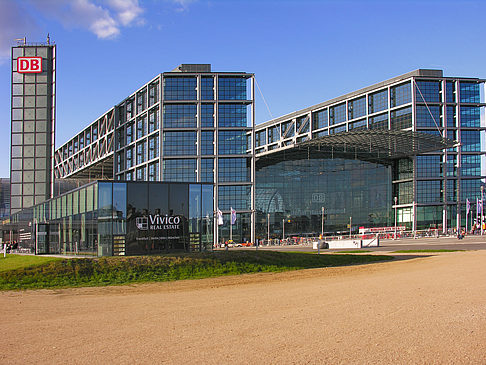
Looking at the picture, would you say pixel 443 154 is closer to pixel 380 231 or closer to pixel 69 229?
pixel 380 231

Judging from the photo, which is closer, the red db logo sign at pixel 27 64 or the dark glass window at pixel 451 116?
the red db logo sign at pixel 27 64

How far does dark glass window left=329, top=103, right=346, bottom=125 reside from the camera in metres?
125

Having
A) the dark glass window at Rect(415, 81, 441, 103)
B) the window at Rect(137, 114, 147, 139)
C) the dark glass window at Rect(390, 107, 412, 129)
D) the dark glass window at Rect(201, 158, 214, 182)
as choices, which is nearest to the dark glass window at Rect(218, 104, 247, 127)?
the dark glass window at Rect(201, 158, 214, 182)

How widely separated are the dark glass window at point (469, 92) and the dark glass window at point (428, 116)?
6.83 m

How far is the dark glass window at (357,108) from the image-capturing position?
119500mm

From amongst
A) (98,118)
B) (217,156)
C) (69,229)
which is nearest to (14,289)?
(69,229)

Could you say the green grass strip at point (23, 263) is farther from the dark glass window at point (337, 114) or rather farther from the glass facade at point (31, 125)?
the dark glass window at point (337, 114)

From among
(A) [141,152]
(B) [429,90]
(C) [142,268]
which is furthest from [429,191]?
(C) [142,268]

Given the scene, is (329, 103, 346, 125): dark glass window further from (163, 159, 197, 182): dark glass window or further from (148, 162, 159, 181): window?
(148, 162, 159, 181): window

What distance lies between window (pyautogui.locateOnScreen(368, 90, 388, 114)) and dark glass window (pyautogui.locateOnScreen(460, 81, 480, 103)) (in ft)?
53.1

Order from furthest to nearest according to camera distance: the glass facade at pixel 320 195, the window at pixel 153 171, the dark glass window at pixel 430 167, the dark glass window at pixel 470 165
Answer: the dark glass window at pixel 470 165
the dark glass window at pixel 430 167
the glass facade at pixel 320 195
the window at pixel 153 171

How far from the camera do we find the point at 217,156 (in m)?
98.0

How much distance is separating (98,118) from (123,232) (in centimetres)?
10514

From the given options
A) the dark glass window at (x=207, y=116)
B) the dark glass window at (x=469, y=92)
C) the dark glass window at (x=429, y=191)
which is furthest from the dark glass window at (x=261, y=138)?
the dark glass window at (x=469, y=92)
